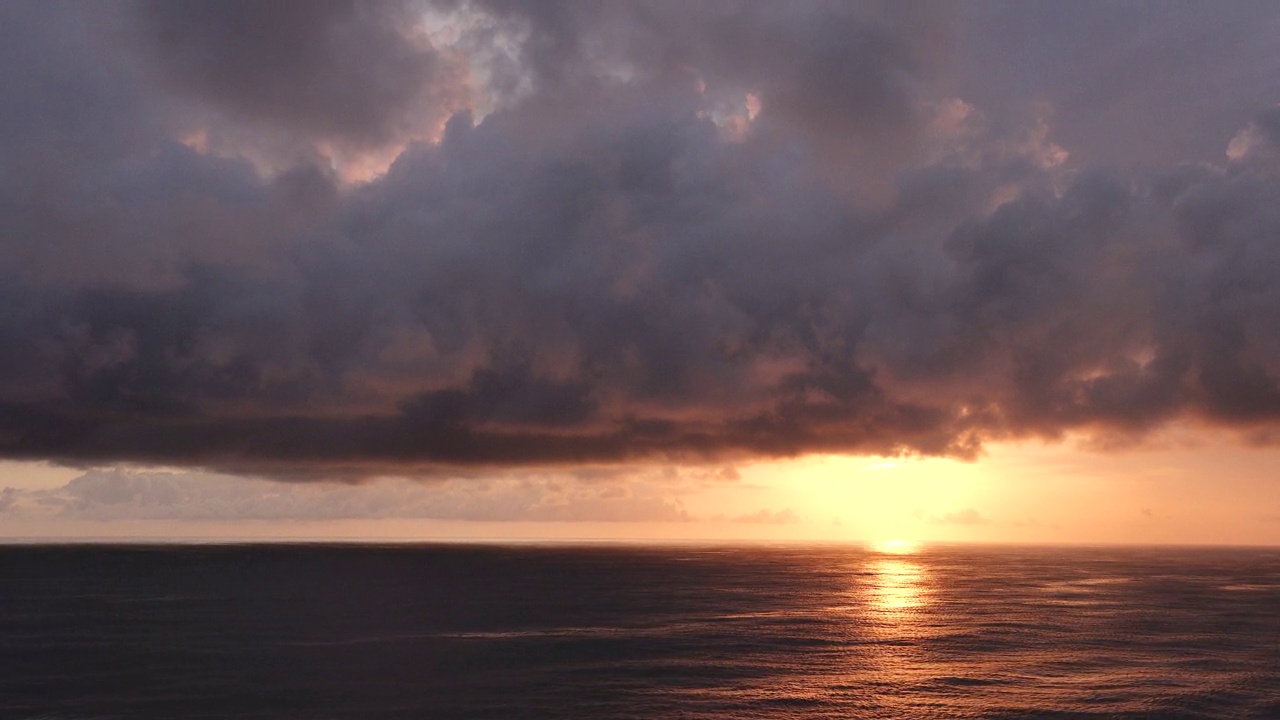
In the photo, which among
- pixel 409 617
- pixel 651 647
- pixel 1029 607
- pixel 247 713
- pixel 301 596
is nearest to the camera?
pixel 247 713

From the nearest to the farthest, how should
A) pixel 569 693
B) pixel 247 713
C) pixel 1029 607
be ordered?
pixel 247 713, pixel 569 693, pixel 1029 607

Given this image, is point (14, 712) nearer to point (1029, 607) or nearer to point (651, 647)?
point (651, 647)

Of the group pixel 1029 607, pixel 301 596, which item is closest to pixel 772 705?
pixel 1029 607

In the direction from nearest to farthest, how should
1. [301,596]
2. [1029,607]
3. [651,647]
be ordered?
[651,647], [1029,607], [301,596]

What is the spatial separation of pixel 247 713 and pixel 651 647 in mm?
48694

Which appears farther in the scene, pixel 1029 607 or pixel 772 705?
pixel 1029 607

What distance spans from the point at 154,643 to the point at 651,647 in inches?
2376

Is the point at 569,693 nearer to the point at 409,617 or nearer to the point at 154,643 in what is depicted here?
the point at 154,643

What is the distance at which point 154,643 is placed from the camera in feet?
367

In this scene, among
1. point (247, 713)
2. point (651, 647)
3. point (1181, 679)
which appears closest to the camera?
point (247, 713)

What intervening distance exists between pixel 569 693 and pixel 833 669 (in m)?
30.0

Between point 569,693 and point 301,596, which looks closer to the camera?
point 569,693

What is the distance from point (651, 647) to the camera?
359 feet

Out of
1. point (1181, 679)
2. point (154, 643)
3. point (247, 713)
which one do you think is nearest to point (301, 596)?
point (154, 643)
